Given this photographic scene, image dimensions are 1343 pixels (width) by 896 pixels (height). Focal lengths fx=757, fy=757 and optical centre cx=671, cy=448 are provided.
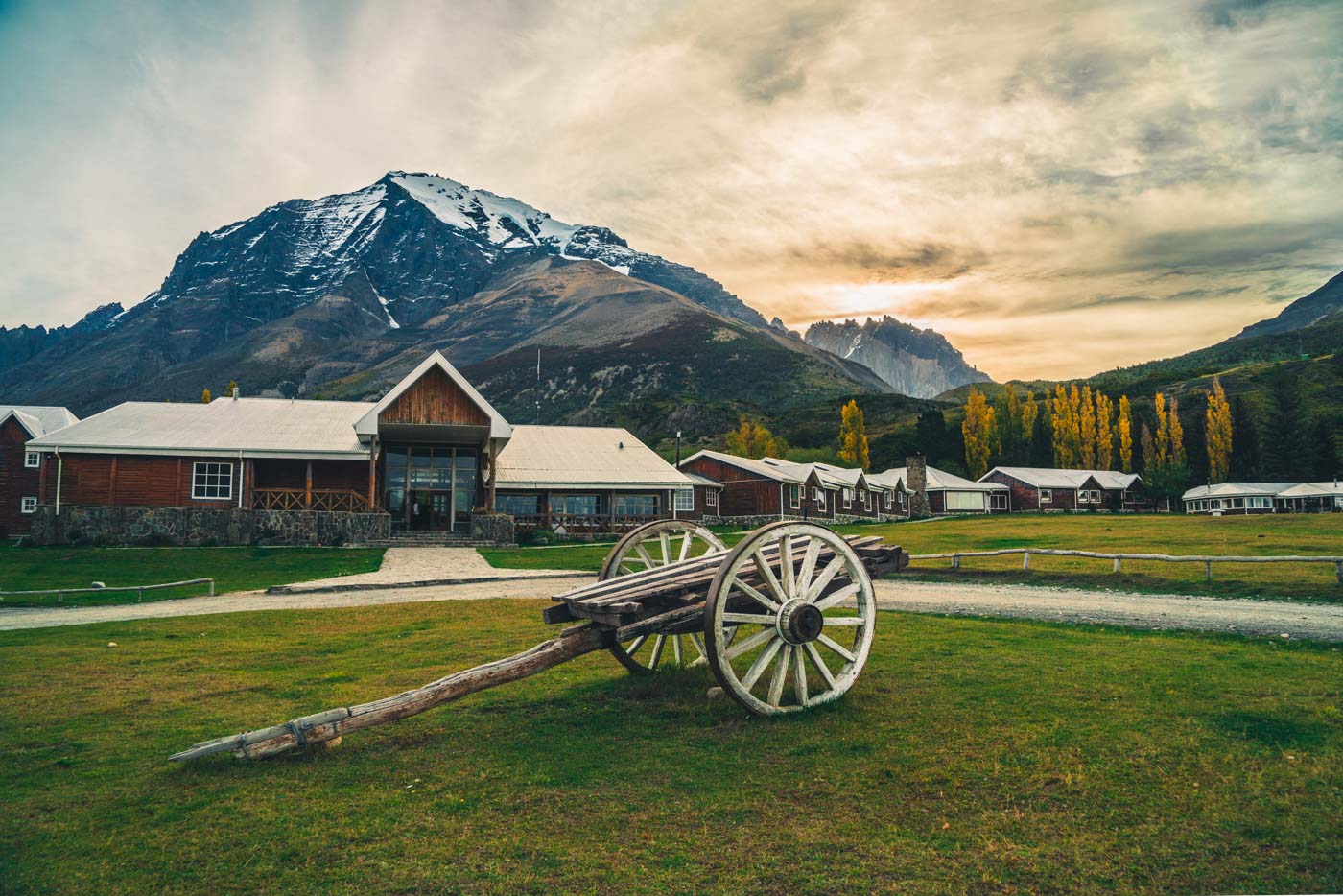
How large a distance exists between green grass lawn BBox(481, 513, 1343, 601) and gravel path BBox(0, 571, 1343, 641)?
142cm

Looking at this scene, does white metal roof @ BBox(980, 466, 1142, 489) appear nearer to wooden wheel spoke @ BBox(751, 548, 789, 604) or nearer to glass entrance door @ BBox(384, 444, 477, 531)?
glass entrance door @ BBox(384, 444, 477, 531)

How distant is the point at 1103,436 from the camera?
95375 mm

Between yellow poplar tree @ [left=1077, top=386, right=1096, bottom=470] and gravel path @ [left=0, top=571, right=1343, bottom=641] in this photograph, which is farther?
yellow poplar tree @ [left=1077, top=386, right=1096, bottom=470]

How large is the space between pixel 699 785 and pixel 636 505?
39173 mm

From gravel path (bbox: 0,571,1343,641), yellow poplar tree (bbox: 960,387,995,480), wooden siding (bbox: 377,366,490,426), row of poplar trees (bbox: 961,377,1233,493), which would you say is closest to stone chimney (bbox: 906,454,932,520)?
yellow poplar tree (bbox: 960,387,995,480)

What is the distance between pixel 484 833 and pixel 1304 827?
517 cm

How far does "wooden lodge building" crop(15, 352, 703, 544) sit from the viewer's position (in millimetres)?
30938

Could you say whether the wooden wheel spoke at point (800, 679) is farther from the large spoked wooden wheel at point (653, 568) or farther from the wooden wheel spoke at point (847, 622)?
the large spoked wooden wheel at point (653, 568)

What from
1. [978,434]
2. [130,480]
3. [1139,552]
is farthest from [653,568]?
[978,434]

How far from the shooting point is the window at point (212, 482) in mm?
33250

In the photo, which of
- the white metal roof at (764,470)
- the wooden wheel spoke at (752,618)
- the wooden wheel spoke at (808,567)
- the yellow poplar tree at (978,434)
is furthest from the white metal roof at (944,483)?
the wooden wheel spoke at (752,618)

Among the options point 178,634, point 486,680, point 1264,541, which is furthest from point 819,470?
point 486,680

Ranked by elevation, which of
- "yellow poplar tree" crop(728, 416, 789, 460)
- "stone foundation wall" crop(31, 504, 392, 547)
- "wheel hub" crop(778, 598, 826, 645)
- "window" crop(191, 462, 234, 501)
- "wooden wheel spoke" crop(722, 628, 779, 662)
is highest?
"yellow poplar tree" crop(728, 416, 789, 460)

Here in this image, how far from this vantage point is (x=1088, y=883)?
4.24 meters
